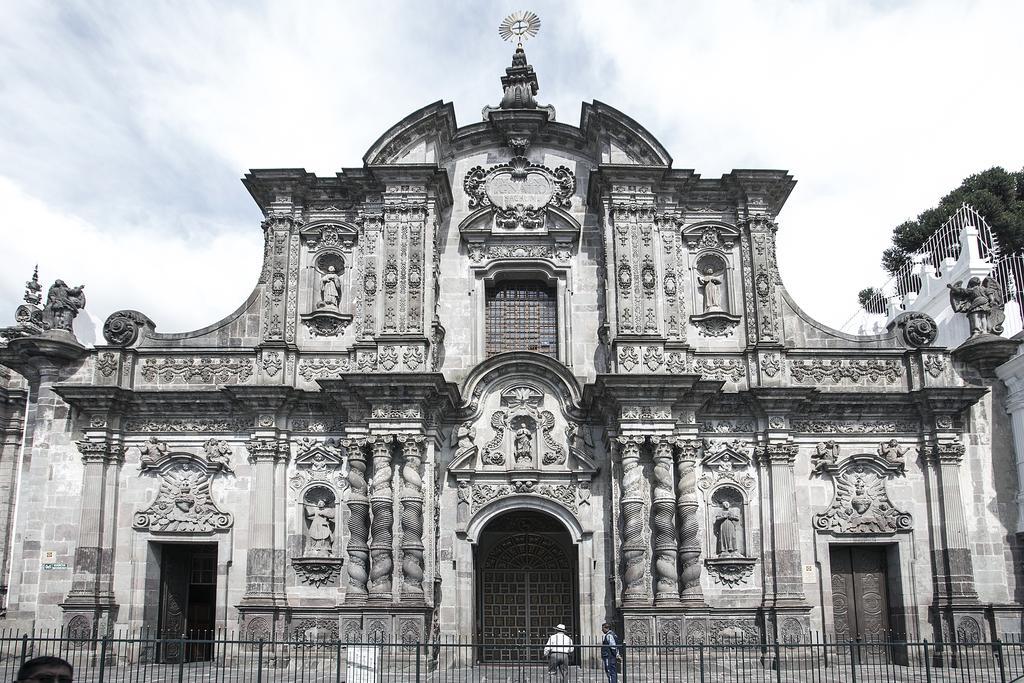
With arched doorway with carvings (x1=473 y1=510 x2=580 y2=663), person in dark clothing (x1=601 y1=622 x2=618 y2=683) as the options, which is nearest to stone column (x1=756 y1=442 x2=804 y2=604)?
arched doorway with carvings (x1=473 y1=510 x2=580 y2=663)

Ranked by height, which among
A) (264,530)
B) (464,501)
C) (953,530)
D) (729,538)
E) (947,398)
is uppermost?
Answer: (947,398)

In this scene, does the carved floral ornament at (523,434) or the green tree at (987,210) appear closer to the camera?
the carved floral ornament at (523,434)

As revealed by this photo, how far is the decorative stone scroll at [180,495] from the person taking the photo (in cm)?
2027

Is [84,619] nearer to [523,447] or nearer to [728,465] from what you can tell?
[523,447]

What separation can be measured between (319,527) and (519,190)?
887 centimetres

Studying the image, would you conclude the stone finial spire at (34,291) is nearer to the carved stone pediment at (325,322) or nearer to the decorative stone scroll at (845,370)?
the carved stone pediment at (325,322)

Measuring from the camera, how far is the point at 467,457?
67.4 feet

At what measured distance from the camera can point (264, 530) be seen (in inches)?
784

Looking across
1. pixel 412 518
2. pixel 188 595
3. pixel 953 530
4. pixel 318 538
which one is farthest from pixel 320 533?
pixel 953 530

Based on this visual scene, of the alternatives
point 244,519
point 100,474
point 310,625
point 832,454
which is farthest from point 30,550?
point 832,454

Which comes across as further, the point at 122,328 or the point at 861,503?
the point at 122,328

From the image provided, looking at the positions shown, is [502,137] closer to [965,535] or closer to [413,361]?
[413,361]

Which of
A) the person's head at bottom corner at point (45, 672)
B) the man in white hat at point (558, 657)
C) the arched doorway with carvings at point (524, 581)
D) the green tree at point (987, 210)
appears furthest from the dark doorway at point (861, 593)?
the green tree at point (987, 210)

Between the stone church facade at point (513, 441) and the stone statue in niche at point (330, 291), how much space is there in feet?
0.31
